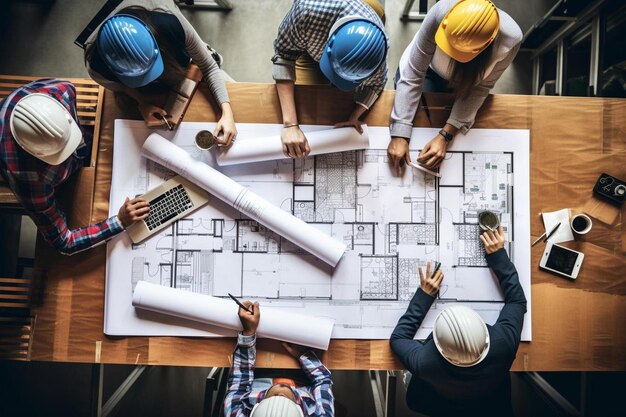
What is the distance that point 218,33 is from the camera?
7.34 ft

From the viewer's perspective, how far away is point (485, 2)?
3.97 feet

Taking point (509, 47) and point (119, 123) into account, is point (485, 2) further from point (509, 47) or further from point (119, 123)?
point (119, 123)

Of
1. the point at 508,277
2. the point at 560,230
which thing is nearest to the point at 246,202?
the point at 508,277

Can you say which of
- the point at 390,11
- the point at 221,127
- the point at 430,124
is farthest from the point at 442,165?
the point at 390,11

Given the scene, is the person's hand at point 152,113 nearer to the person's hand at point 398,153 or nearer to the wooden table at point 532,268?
the wooden table at point 532,268

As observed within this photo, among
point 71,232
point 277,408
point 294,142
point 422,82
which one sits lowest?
point 277,408

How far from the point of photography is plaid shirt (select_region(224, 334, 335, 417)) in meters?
1.43

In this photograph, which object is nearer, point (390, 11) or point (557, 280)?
point (557, 280)

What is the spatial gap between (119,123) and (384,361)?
1.24 meters

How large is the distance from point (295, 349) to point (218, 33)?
64.6 inches

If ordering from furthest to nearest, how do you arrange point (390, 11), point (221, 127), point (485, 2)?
1. point (390, 11)
2. point (221, 127)
3. point (485, 2)

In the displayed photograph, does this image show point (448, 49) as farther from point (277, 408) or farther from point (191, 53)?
point (277, 408)

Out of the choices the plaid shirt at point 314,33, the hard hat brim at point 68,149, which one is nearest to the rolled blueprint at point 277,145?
the plaid shirt at point 314,33

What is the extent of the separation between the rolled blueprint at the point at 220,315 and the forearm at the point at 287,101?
668mm
